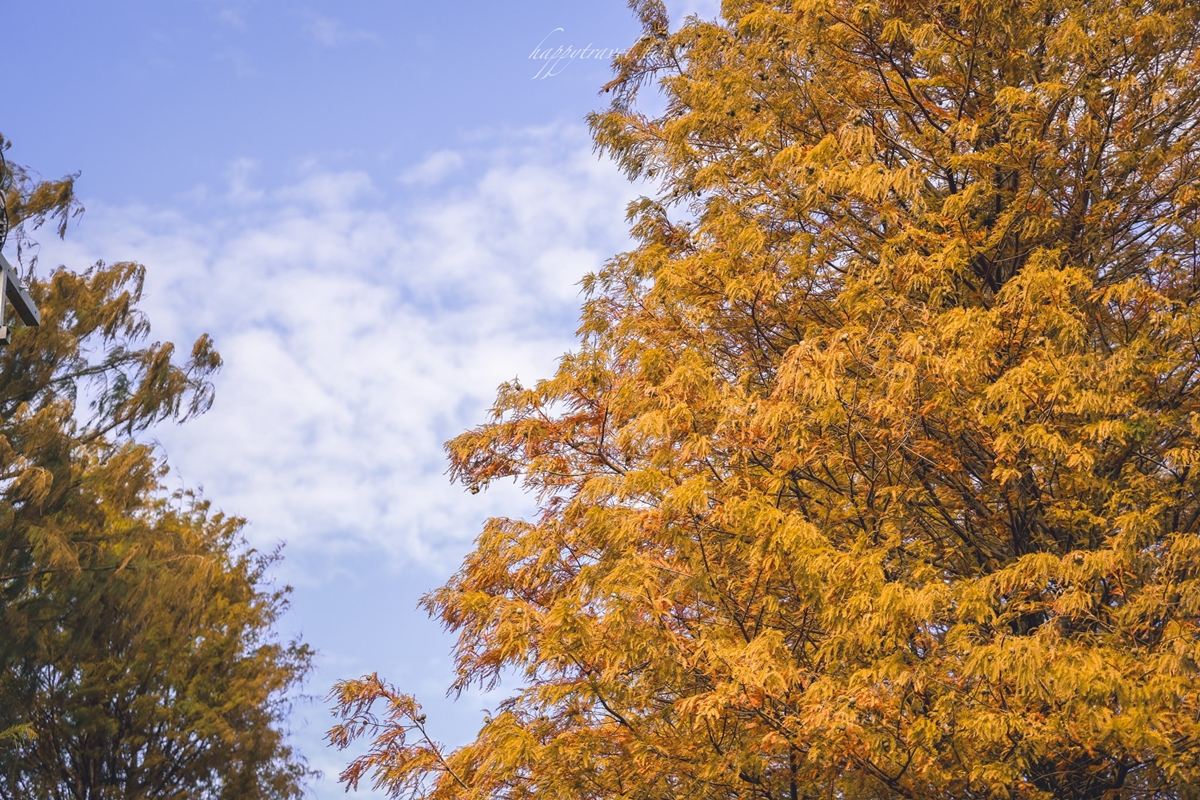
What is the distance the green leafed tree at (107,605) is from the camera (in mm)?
13383

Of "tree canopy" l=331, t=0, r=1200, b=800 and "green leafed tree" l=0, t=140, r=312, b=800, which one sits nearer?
"tree canopy" l=331, t=0, r=1200, b=800

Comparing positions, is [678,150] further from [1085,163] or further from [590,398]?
[1085,163]

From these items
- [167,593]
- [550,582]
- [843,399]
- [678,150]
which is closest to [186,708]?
[167,593]

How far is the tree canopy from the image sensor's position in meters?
4.77

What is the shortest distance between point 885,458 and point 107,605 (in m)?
12.1

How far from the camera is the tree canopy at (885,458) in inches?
188

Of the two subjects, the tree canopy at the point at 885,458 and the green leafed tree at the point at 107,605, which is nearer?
the tree canopy at the point at 885,458

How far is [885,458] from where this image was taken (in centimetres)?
555

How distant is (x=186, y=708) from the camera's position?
1585 cm

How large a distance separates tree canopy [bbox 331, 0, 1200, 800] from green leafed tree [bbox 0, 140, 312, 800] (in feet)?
28.1

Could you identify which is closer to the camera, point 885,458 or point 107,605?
point 885,458

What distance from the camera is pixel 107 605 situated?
14078 mm

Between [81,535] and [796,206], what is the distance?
37.6ft

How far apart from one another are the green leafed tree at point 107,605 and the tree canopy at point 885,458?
858 centimetres
